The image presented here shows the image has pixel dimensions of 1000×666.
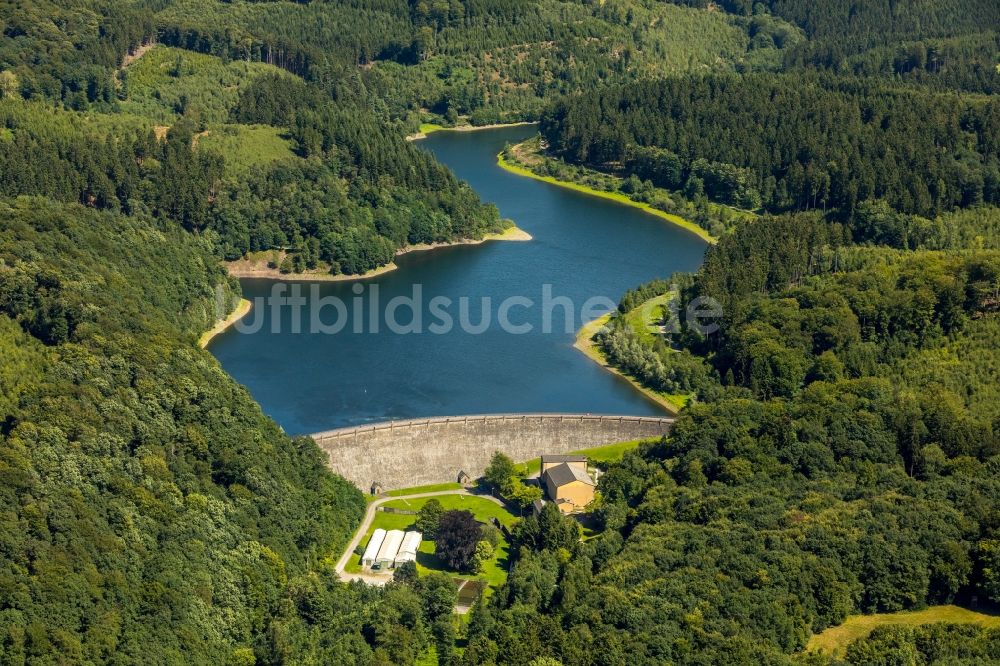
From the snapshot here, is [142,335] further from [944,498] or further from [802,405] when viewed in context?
[944,498]

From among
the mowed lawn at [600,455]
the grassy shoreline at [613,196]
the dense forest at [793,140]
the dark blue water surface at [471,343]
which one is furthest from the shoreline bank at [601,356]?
the dense forest at [793,140]

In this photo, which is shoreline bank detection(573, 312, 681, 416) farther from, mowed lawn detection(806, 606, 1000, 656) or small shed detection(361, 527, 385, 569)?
mowed lawn detection(806, 606, 1000, 656)

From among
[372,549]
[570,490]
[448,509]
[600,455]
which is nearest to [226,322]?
[600,455]

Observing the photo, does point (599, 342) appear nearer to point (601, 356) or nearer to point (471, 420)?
point (601, 356)

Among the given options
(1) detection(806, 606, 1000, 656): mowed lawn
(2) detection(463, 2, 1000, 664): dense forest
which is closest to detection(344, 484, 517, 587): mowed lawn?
(2) detection(463, 2, 1000, 664): dense forest

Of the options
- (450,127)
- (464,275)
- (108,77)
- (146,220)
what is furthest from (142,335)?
(450,127)

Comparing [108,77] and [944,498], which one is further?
[108,77]

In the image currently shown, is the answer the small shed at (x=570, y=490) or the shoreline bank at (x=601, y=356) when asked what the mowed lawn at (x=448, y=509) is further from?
the shoreline bank at (x=601, y=356)

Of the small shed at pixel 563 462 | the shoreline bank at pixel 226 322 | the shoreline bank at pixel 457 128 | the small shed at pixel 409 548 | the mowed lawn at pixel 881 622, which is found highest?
the mowed lawn at pixel 881 622
